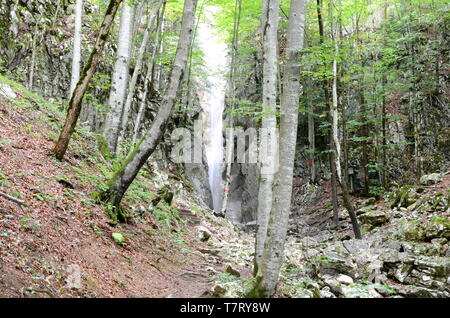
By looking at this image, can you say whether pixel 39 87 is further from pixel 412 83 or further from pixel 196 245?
pixel 412 83

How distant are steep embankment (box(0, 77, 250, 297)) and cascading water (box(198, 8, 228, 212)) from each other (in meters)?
14.8

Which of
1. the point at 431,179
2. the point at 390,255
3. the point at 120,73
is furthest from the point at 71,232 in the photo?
the point at 431,179

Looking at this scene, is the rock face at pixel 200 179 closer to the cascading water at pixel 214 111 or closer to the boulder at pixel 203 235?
the cascading water at pixel 214 111

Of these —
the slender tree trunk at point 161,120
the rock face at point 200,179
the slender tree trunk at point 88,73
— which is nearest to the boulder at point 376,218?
the slender tree trunk at point 161,120

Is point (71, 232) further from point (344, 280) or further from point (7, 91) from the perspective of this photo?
point (7, 91)

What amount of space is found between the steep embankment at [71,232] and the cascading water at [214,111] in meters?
14.8

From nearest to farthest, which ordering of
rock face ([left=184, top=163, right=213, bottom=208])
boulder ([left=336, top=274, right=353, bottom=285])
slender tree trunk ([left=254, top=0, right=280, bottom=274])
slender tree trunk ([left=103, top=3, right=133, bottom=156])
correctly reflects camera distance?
boulder ([left=336, top=274, right=353, bottom=285]) → slender tree trunk ([left=254, top=0, right=280, bottom=274]) → slender tree trunk ([left=103, top=3, right=133, bottom=156]) → rock face ([left=184, top=163, right=213, bottom=208])

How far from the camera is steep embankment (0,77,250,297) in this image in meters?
3.15

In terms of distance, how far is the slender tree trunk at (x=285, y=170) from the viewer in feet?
12.0

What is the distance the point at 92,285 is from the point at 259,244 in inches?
107

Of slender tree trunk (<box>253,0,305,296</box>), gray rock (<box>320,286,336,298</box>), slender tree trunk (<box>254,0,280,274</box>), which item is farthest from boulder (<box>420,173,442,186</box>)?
slender tree trunk (<box>253,0,305,296</box>)

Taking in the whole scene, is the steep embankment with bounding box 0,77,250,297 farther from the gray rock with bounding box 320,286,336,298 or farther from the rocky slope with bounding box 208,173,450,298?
the gray rock with bounding box 320,286,336,298

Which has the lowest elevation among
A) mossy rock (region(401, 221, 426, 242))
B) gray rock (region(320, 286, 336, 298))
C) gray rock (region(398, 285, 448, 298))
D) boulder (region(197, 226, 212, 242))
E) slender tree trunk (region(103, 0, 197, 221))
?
boulder (region(197, 226, 212, 242))

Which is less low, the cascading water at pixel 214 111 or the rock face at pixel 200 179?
the cascading water at pixel 214 111
